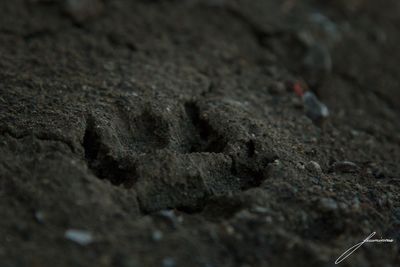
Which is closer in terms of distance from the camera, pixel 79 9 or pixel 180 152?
pixel 180 152

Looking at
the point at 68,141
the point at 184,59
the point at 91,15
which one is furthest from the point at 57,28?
the point at 68,141

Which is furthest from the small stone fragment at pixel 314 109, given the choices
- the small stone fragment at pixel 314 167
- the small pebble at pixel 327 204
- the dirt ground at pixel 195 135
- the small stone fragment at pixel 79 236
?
the small stone fragment at pixel 79 236

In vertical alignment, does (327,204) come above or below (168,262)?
above

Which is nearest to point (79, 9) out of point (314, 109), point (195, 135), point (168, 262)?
point (195, 135)

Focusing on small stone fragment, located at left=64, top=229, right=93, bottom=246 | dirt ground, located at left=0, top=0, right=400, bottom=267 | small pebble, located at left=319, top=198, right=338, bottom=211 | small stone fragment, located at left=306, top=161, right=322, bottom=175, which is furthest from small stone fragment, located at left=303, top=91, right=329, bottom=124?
small stone fragment, located at left=64, top=229, right=93, bottom=246

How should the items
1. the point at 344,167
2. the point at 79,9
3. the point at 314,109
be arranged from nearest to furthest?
the point at 344,167
the point at 314,109
the point at 79,9

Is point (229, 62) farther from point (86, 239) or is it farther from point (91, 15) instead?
point (86, 239)

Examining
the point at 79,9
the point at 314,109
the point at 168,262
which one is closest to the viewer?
the point at 168,262

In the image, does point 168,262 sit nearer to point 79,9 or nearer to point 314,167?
point 314,167
